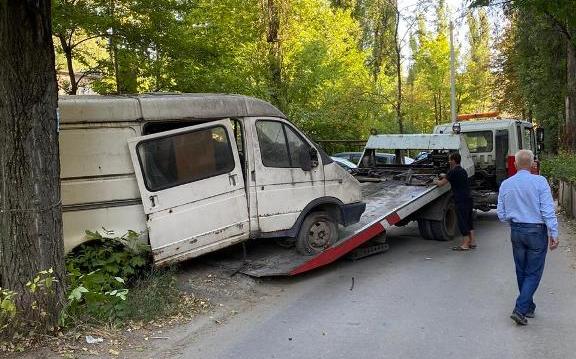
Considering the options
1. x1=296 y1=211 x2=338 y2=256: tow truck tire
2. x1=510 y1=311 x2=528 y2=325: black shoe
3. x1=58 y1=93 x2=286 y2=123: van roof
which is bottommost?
x1=510 y1=311 x2=528 y2=325: black shoe

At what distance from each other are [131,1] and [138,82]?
83.3 inches

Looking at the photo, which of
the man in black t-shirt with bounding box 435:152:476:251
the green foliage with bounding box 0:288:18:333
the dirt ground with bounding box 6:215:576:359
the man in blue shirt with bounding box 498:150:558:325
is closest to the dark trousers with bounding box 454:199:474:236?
the man in black t-shirt with bounding box 435:152:476:251

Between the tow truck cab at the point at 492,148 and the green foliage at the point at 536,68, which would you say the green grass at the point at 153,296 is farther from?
the green foliage at the point at 536,68

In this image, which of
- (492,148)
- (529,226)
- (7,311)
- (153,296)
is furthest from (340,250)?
(492,148)

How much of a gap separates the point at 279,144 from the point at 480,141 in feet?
24.2

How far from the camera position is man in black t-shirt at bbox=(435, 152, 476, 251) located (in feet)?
32.4

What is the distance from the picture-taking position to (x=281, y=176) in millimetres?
7918

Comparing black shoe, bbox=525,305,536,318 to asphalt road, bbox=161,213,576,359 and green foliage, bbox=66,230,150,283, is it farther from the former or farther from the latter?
green foliage, bbox=66,230,150,283

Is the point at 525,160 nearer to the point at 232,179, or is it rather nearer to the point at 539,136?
the point at 232,179

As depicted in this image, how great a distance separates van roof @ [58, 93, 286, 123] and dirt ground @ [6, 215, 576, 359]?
2109 mm

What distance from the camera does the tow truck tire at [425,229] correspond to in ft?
35.2

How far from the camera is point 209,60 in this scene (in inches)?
519

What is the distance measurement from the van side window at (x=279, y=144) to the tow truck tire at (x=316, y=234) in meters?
0.86

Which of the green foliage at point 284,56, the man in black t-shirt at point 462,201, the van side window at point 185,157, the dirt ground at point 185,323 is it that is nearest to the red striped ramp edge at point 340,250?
the dirt ground at point 185,323
